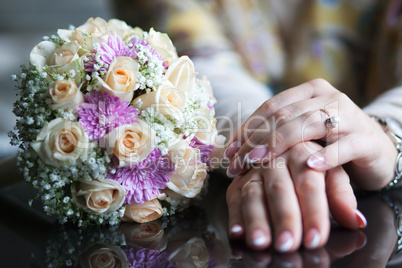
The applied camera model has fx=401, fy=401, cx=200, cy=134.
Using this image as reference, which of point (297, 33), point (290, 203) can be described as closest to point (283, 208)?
point (290, 203)

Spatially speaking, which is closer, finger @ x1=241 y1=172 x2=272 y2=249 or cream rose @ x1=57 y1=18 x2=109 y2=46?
finger @ x1=241 y1=172 x2=272 y2=249

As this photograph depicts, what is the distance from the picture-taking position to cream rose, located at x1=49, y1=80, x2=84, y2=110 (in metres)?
0.52

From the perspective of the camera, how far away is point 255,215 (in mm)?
515

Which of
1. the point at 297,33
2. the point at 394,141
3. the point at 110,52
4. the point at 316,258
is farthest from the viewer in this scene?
the point at 297,33

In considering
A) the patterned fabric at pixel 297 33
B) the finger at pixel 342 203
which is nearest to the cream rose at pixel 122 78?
the finger at pixel 342 203

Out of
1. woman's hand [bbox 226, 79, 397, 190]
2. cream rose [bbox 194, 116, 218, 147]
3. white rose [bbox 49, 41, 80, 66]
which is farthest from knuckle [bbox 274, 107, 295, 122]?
white rose [bbox 49, 41, 80, 66]

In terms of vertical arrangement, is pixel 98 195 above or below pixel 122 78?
below

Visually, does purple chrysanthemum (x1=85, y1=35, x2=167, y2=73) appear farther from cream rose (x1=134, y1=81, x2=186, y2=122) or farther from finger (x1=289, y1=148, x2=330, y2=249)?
finger (x1=289, y1=148, x2=330, y2=249)

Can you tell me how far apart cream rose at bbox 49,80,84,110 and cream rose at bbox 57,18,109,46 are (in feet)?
0.27

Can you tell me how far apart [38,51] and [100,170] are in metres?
0.21

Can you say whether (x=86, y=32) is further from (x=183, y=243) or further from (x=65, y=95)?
(x=183, y=243)

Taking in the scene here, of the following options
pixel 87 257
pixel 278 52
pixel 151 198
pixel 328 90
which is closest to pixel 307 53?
pixel 278 52

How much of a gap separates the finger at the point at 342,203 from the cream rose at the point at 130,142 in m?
0.26

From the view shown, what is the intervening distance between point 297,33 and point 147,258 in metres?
1.05
